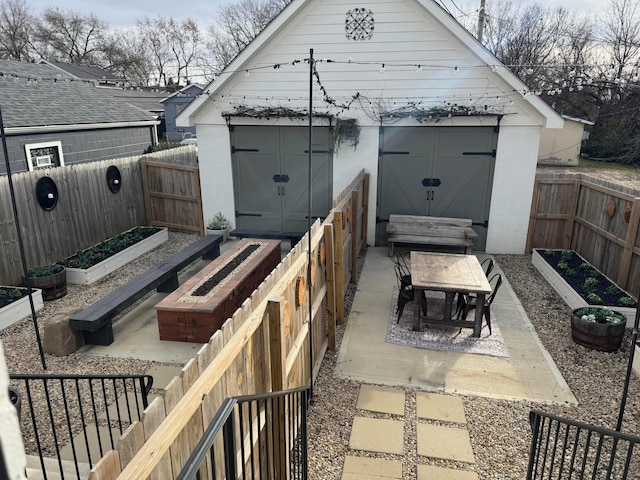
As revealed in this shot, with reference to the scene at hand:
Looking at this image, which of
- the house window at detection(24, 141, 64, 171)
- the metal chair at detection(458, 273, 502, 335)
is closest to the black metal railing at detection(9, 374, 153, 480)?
the metal chair at detection(458, 273, 502, 335)

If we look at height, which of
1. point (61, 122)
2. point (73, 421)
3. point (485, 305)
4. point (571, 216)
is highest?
point (61, 122)

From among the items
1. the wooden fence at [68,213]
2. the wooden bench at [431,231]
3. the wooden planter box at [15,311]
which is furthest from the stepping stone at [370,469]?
the wooden fence at [68,213]

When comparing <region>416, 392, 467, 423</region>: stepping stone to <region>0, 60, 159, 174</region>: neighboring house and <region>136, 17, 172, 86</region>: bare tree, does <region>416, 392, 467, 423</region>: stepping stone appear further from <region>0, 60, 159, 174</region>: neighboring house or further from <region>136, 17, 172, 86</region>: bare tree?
<region>136, 17, 172, 86</region>: bare tree

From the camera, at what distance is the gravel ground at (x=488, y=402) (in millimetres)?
3773

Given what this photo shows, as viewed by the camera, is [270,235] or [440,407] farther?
[270,235]

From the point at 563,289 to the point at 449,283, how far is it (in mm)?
2552

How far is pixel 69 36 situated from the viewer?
33844 millimetres

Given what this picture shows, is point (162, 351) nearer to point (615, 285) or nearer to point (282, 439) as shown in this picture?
point (282, 439)

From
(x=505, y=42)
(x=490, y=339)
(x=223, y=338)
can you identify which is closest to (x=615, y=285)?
(x=490, y=339)

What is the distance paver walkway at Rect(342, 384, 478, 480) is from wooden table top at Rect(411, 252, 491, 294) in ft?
4.75

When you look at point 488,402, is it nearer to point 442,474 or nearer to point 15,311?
point 442,474

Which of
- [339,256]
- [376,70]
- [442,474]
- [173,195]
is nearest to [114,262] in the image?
[173,195]

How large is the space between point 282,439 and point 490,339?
352 cm

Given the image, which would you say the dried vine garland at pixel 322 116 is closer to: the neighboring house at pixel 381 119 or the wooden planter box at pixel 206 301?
the neighboring house at pixel 381 119
